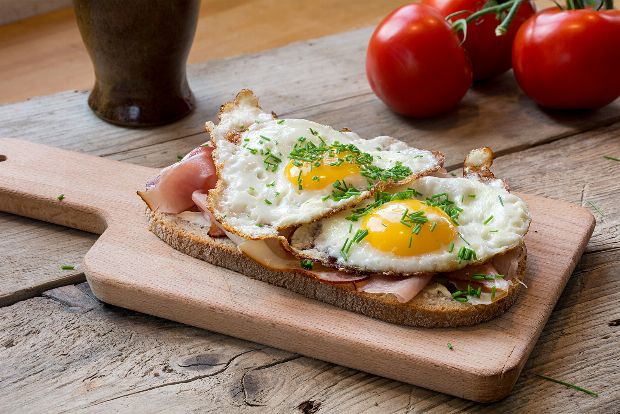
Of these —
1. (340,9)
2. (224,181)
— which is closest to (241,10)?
(340,9)

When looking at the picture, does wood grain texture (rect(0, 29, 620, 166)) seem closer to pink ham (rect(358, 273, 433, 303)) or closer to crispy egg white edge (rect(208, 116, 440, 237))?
crispy egg white edge (rect(208, 116, 440, 237))

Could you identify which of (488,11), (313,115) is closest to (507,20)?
(488,11)

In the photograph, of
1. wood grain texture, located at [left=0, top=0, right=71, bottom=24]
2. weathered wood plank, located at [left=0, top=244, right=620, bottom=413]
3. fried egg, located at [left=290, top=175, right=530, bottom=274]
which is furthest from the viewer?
wood grain texture, located at [left=0, top=0, right=71, bottom=24]

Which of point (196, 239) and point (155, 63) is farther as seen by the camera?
point (155, 63)

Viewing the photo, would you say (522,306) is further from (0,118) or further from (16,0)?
(16,0)

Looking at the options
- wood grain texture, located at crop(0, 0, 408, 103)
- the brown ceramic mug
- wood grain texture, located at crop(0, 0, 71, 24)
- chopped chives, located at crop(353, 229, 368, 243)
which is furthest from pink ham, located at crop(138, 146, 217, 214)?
wood grain texture, located at crop(0, 0, 71, 24)

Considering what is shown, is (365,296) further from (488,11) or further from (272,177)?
(488,11)
